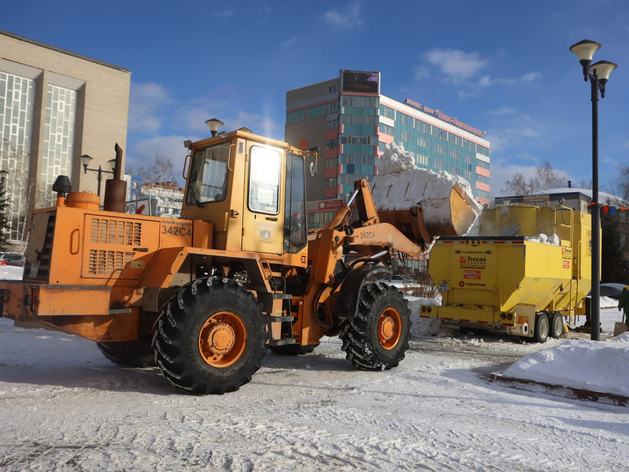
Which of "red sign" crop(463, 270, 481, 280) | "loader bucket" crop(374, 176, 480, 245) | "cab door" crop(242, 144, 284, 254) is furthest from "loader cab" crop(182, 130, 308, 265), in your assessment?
"red sign" crop(463, 270, 481, 280)

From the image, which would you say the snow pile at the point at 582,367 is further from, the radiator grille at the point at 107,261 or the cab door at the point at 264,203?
the radiator grille at the point at 107,261

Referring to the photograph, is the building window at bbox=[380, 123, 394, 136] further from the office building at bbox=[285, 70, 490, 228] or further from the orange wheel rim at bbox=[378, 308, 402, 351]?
the orange wheel rim at bbox=[378, 308, 402, 351]

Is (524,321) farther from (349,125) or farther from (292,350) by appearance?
(349,125)

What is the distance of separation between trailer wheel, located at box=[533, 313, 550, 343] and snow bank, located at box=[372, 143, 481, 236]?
427 centimetres

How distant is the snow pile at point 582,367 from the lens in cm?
649

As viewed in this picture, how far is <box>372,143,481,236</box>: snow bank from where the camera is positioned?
28.1 feet

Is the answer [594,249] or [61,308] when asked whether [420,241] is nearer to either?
[594,249]

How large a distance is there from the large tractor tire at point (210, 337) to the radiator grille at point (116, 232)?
92 cm

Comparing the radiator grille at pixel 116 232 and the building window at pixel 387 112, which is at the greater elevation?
the building window at pixel 387 112

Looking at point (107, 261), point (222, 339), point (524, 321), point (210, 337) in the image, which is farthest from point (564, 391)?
point (107, 261)

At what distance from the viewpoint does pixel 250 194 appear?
22.1 ft

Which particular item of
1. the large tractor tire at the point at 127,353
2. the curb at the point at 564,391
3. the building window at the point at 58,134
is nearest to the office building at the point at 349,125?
the building window at the point at 58,134

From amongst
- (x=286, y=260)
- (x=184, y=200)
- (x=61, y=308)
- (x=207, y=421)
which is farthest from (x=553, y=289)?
(x=61, y=308)

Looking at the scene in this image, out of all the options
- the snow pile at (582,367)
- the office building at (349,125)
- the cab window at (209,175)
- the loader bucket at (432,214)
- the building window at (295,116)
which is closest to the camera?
the snow pile at (582,367)
